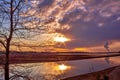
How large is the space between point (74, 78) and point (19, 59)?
3.49m

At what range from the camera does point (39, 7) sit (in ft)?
54.7

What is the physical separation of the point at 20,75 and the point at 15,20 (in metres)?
3.09

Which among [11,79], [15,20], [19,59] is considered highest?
[15,20]

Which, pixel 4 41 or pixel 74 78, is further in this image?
pixel 74 78

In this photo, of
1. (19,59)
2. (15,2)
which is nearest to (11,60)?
(19,59)

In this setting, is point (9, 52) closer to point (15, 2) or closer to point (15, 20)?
point (15, 20)

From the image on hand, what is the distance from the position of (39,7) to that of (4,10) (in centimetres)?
195

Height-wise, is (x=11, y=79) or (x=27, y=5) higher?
(x=27, y=5)

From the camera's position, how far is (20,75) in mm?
16578

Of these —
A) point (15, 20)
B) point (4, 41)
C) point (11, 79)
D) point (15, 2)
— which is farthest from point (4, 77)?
point (15, 2)

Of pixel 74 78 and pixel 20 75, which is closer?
pixel 20 75

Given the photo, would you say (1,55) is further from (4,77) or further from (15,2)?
(15,2)

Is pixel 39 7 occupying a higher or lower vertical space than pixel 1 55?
higher

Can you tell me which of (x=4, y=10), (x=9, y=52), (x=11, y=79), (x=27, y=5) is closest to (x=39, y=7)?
(x=27, y=5)
